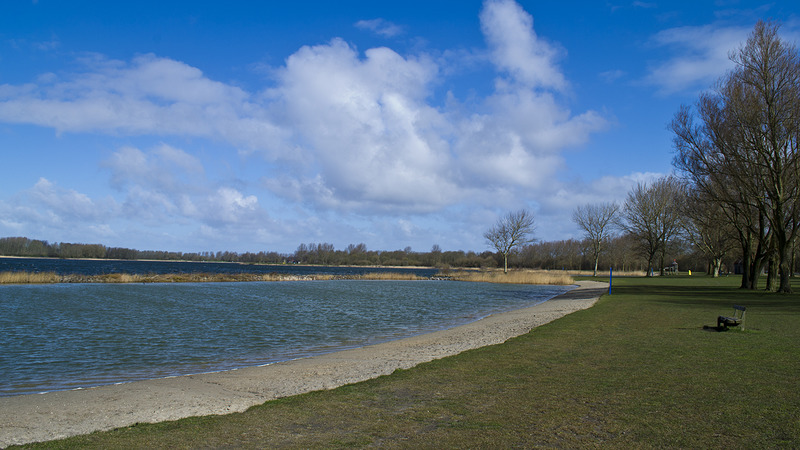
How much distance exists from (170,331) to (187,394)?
10.6m

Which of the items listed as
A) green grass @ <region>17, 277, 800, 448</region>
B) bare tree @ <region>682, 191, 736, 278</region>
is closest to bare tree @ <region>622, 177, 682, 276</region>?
bare tree @ <region>682, 191, 736, 278</region>

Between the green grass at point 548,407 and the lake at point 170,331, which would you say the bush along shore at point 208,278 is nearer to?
the lake at point 170,331

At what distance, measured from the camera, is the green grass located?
210 inches

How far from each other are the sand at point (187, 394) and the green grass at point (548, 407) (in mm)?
672

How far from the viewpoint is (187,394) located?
8.42 m

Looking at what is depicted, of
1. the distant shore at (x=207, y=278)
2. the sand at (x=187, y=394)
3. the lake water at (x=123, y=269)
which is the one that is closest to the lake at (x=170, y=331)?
the sand at (x=187, y=394)

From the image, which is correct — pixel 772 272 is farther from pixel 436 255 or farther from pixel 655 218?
pixel 436 255

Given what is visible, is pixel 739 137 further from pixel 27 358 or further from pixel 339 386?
pixel 27 358

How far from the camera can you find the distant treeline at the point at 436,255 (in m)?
97.6

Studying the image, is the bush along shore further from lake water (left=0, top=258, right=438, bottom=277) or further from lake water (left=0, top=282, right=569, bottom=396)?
lake water (left=0, top=282, right=569, bottom=396)

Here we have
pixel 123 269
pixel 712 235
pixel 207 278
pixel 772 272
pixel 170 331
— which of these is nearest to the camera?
pixel 170 331

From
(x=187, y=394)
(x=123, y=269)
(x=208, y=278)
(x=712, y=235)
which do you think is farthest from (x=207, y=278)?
(x=712, y=235)

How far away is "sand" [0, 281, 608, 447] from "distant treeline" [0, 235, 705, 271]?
3027 inches

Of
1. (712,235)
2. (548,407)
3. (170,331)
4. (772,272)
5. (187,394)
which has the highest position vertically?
(712,235)
